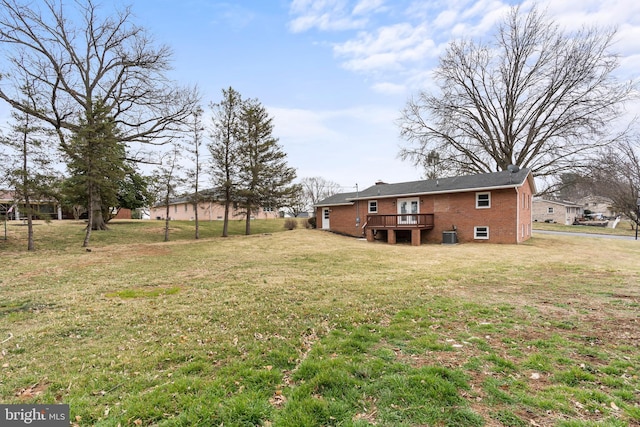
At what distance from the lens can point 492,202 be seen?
1777 centimetres

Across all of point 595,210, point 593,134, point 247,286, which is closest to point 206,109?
point 247,286

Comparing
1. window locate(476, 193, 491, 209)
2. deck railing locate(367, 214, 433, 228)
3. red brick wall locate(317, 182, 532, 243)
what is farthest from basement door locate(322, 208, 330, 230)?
window locate(476, 193, 491, 209)

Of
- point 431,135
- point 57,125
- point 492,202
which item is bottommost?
point 492,202

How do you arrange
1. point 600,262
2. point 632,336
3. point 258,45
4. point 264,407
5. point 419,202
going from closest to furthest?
point 264,407, point 632,336, point 600,262, point 258,45, point 419,202

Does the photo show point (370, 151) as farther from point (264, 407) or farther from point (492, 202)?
point (264, 407)

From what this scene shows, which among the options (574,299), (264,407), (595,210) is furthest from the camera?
(595,210)

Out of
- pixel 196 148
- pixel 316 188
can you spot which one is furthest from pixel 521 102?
pixel 316 188

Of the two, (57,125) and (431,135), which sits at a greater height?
(431,135)

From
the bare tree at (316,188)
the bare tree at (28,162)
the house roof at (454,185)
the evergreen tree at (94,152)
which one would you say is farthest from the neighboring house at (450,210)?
the bare tree at (316,188)

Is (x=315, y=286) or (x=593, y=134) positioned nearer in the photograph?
(x=315, y=286)

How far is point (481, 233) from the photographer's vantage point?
18.2 meters

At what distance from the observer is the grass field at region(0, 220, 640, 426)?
8.73 ft

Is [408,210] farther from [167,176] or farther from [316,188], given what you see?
[316,188]

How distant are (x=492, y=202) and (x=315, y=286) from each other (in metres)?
15.2
